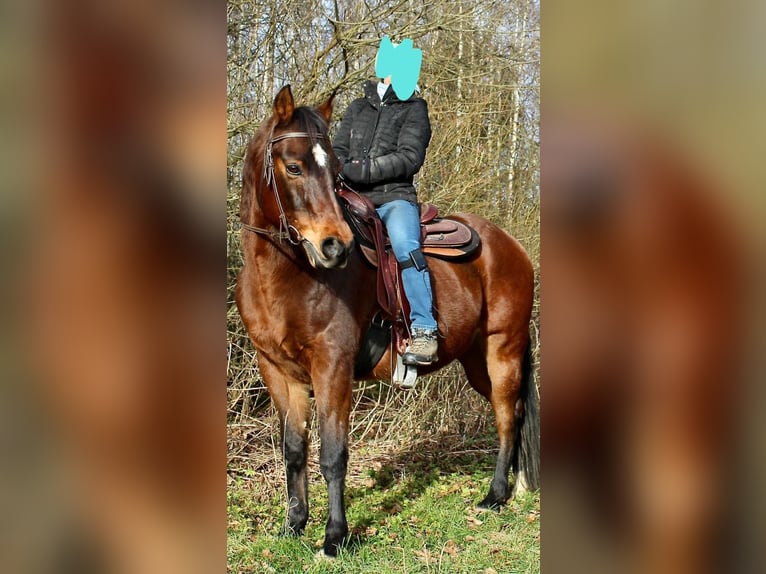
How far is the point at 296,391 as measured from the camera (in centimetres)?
359

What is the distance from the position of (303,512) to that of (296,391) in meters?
0.70

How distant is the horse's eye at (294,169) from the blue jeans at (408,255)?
0.94 m

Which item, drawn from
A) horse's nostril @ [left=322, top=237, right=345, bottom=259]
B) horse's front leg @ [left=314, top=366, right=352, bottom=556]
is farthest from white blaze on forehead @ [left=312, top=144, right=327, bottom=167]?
horse's front leg @ [left=314, top=366, right=352, bottom=556]

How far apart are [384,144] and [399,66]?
546 millimetres

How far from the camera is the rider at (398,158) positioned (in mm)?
3752

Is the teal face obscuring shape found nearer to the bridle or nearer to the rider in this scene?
the rider

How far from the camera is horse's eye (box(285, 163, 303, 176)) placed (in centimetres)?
296

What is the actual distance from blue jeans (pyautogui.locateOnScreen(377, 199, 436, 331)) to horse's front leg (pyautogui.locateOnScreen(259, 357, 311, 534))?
813 mm

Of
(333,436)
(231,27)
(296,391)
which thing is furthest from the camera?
(231,27)

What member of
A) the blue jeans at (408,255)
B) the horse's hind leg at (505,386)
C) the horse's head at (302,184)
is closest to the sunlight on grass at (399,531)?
the horse's hind leg at (505,386)

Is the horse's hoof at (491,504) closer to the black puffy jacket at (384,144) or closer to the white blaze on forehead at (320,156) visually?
the black puffy jacket at (384,144)
